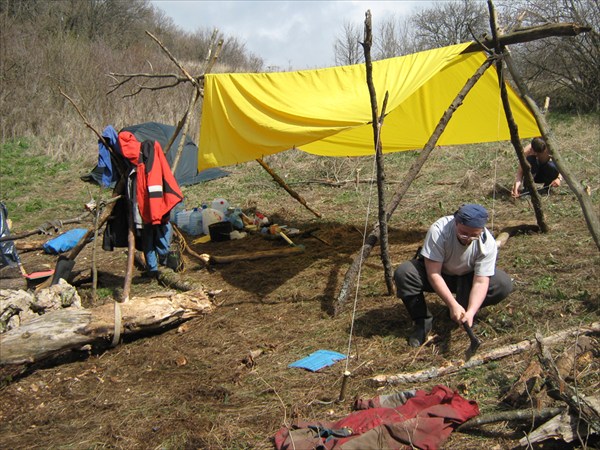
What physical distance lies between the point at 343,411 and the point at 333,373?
513mm

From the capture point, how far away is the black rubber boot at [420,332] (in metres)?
4.34

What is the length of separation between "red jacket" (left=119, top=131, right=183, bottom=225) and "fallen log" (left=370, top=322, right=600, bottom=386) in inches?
128

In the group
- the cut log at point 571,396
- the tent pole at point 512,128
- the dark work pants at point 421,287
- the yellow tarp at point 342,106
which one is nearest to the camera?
the cut log at point 571,396

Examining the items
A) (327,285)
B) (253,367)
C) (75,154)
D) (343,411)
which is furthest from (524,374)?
(75,154)

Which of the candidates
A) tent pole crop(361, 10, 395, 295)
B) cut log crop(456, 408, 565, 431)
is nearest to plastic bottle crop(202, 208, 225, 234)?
tent pole crop(361, 10, 395, 295)

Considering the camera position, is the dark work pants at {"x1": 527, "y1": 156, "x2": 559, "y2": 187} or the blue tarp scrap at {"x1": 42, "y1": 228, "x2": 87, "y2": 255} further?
the dark work pants at {"x1": 527, "y1": 156, "x2": 559, "y2": 187}

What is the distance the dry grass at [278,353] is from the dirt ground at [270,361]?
0.01 m

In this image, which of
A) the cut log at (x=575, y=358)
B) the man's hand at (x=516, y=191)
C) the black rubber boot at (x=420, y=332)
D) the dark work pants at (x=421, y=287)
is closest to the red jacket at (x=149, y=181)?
the dark work pants at (x=421, y=287)

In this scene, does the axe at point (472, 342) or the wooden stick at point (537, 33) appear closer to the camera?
the axe at point (472, 342)

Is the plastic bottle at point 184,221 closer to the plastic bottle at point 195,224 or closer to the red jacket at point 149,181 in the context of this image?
the plastic bottle at point 195,224

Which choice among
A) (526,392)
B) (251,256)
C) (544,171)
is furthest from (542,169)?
(526,392)

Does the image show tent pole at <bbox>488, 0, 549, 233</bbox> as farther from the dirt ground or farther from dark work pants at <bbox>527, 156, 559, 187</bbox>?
dark work pants at <bbox>527, 156, 559, 187</bbox>

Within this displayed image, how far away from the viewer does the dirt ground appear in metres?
3.54

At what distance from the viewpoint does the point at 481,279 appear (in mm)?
4098
